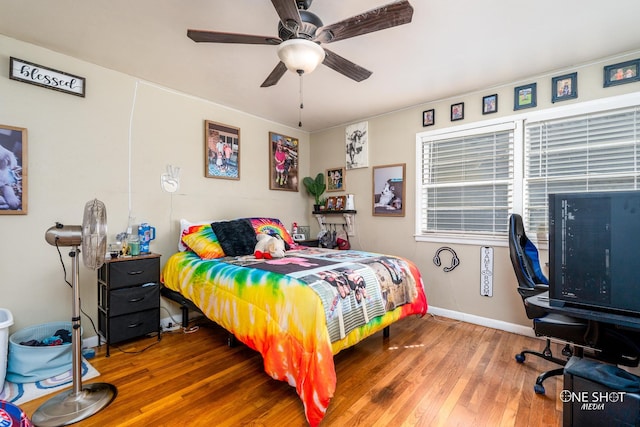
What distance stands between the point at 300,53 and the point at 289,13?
23cm

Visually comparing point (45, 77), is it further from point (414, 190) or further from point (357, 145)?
point (414, 190)

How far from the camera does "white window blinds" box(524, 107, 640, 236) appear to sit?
7.90 feet

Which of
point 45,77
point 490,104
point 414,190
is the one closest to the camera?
point 45,77

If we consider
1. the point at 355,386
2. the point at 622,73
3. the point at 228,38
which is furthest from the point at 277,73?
the point at 622,73

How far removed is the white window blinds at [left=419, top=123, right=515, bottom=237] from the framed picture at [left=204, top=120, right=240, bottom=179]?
7.57 feet

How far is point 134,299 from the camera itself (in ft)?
8.18

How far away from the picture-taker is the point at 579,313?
4.26 ft

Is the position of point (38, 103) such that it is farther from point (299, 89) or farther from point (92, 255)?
point (299, 89)

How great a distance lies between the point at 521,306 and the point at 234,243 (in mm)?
2899

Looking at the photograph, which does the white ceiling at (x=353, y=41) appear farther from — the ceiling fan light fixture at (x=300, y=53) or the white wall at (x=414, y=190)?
the ceiling fan light fixture at (x=300, y=53)

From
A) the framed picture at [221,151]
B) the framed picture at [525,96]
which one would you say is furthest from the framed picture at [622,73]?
the framed picture at [221,151]

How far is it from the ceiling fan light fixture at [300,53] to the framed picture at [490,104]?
2.18 m

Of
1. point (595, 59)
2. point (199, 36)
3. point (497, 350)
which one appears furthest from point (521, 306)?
point (199, 36)

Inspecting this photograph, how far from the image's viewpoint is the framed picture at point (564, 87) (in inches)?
103
